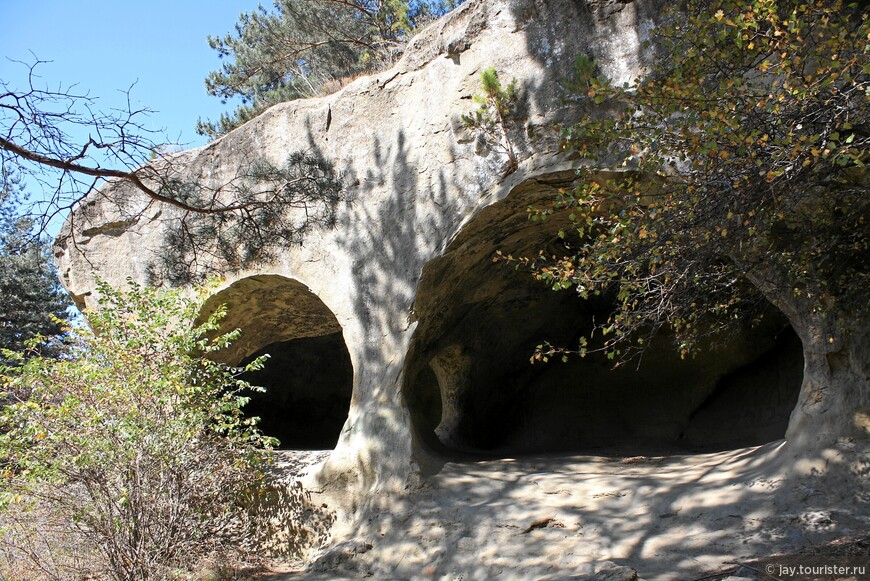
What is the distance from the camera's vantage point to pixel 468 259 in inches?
258

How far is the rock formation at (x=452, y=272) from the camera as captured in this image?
594 centimetres

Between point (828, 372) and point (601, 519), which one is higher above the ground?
point (828, 372)

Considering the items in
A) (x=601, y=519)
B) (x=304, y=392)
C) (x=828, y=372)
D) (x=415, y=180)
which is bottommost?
(x=601, y=519)

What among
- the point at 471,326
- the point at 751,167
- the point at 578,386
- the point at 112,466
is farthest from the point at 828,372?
the point at 578,386

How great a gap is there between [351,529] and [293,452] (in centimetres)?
135

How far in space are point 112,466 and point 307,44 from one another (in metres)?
9.25

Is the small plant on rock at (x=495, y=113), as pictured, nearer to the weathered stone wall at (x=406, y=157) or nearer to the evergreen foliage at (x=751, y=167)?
the weathered stone wall at (x=406, y=157)

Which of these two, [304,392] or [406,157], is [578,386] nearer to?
[304,392]

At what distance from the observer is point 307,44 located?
12.6m

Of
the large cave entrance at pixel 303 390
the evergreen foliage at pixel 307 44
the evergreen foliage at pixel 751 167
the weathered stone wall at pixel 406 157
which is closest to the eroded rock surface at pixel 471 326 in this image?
the weathered stone wall at pixel 406 157

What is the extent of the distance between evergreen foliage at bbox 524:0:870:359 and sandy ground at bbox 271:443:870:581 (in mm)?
1010

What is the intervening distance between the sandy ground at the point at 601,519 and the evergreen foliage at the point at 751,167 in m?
1.01

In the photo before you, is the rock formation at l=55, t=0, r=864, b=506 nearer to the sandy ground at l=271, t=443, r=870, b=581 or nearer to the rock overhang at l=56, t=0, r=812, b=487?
the rock overhang at l=56, t=0, r=812, b=487

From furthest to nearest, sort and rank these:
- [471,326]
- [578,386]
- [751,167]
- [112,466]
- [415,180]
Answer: [578,386] < [471,326] < [415,180] < [112,466] < [751,167]
